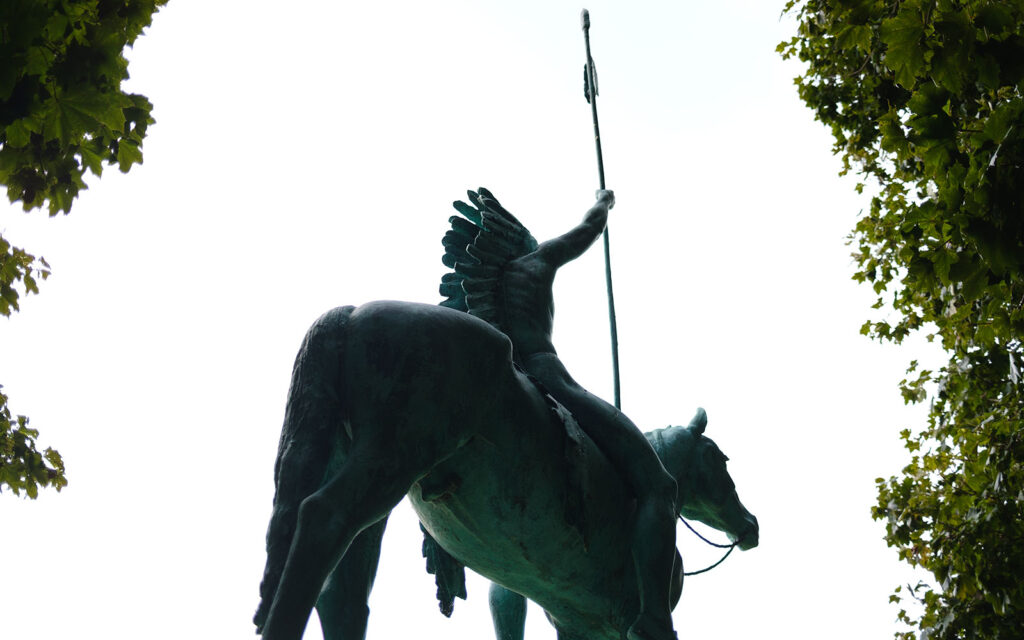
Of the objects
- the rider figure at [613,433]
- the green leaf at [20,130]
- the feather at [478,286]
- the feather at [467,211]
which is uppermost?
the feather at [467,211]

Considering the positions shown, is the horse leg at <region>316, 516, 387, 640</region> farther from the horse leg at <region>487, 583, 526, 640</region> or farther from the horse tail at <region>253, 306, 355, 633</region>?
the horse leg at <region>487, 583, 526, 640</region>

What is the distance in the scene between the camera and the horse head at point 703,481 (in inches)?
211

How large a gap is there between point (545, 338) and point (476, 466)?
880 millimetres

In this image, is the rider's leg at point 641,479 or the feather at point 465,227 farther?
the feather at point 465,227

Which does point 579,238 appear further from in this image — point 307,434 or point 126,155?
point 126,155

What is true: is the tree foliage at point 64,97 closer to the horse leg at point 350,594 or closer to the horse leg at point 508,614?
the horse leg at point 350,594

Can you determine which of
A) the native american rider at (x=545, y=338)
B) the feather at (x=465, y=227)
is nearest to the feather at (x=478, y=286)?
the native american rider at (x=545, y=338)

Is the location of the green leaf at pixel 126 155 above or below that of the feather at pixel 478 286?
above

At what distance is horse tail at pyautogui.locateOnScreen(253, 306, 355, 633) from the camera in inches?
141

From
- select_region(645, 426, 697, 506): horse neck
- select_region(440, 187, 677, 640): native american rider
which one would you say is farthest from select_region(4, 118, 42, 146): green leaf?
select_region(645, 426, 697, 506): horse neck

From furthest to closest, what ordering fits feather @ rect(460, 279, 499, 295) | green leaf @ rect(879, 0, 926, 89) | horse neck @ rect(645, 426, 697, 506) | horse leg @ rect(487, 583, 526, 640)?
horse neck @ rect(645, 426, 697, 506), horse leg @ rect(487, 583, 526, 640), feather @ rect(460, 279, 499, 295), green leaf @ rect(879, 0, 926, 89)

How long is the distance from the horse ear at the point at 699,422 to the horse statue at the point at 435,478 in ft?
3.39

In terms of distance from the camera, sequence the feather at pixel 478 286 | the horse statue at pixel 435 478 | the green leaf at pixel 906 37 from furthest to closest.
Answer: the feather at pixel 478 286 → the green leaf at pixel 906 37 → the horse statue at pixel 435 478

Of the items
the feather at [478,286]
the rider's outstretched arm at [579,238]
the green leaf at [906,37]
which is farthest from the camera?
the rider's outstretched arm at [579,238]
